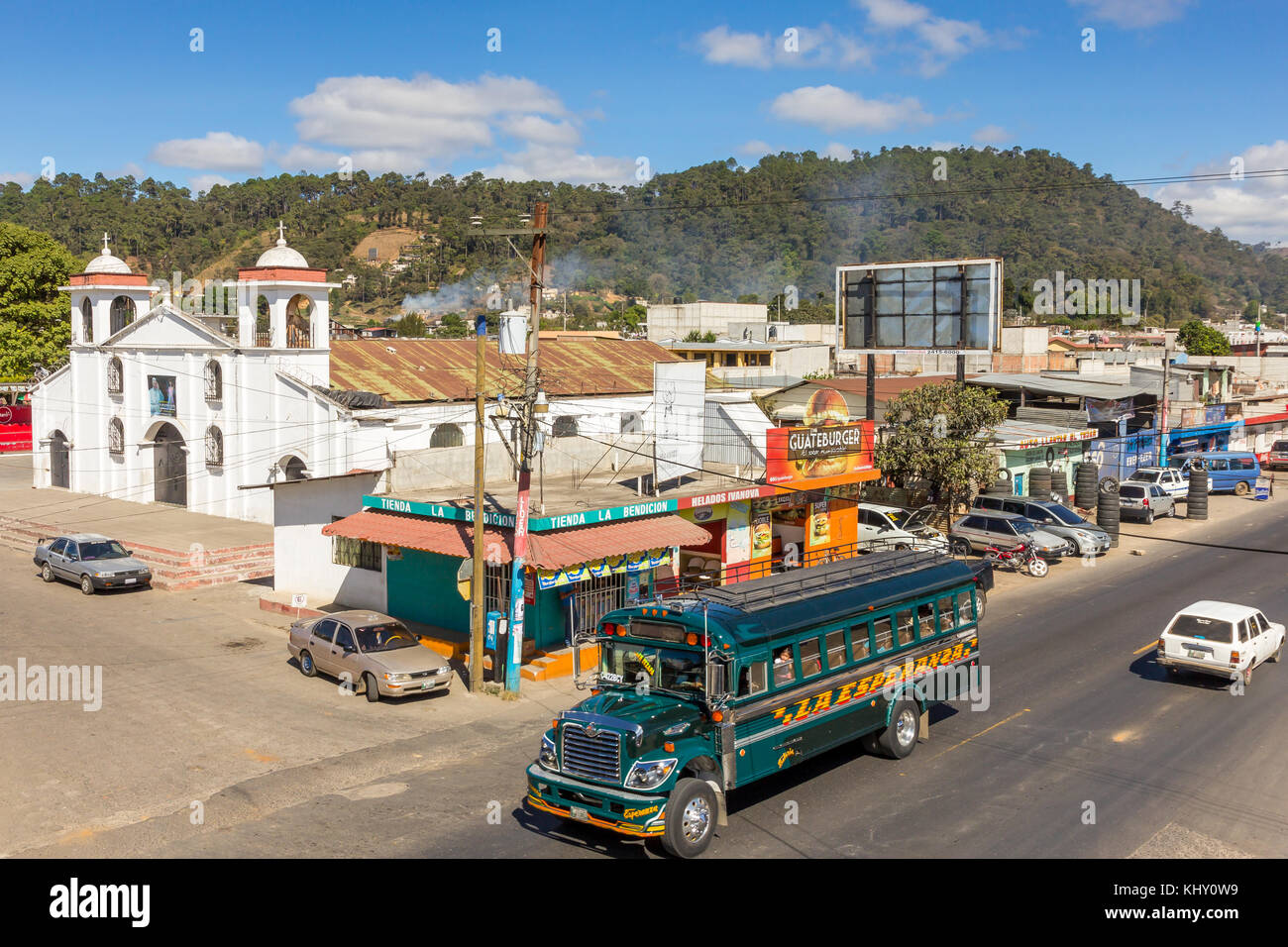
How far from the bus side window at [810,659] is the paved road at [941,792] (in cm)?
180

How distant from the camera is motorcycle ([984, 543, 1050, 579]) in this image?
3164cm

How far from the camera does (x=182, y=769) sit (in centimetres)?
1619

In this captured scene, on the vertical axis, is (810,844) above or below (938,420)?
below

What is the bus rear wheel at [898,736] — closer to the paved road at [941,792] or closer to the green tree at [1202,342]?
the paved road at [941,792]

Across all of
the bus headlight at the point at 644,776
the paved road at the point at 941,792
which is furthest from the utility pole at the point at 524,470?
the bus headlight at the point at 644,776

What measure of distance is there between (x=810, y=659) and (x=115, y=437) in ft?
127

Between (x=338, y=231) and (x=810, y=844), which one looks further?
(x=338, y=231)

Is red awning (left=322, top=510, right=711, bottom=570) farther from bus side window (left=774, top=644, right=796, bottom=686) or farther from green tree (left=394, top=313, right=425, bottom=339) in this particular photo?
green tree (left=394, top=313, right=425, bottom=339)

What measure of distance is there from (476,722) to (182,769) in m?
4.97

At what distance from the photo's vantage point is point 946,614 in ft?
57.1

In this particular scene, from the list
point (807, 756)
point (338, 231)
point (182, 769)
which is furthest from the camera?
point (338, 231)

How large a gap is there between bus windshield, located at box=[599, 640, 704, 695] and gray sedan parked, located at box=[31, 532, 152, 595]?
68.6 feet

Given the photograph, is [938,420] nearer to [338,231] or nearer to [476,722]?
[476,722]
